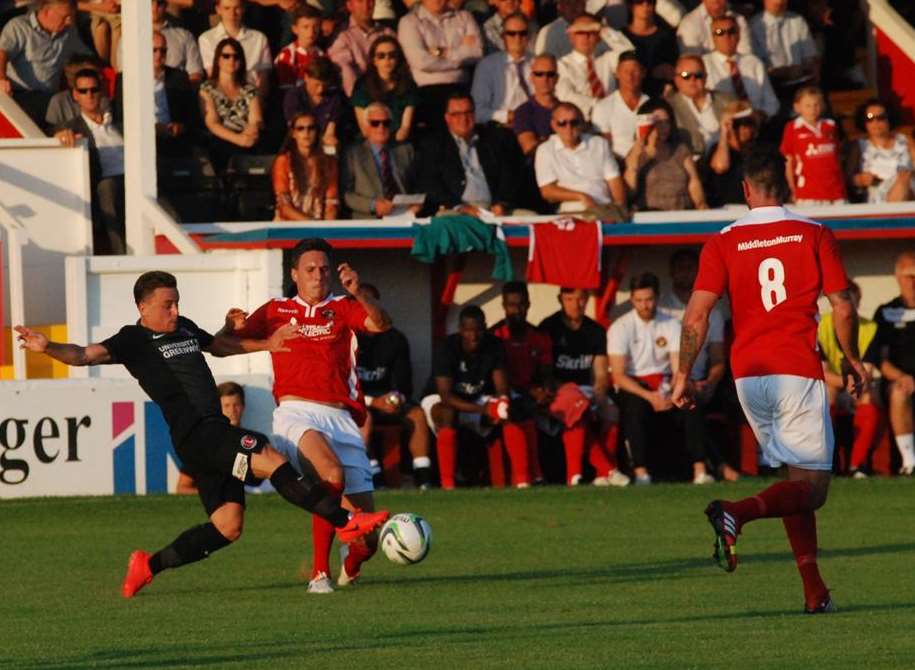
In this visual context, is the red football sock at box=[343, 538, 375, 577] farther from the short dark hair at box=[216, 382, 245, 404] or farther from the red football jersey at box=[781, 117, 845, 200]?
the red football jersey at box=[781, 117, 845, 200]

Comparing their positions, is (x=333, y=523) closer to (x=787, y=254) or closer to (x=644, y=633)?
(x=644, y=633)

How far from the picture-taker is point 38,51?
1852cm

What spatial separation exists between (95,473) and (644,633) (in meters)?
8.28

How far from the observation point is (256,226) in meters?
17.4

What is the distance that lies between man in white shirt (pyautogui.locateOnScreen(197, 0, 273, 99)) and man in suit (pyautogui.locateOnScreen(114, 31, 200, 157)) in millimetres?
306

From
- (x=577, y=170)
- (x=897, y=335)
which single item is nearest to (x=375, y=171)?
(x=577, y=170)

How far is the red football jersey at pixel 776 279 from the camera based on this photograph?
8.96 meters

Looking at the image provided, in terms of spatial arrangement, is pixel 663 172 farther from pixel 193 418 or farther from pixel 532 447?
pixel 193 418

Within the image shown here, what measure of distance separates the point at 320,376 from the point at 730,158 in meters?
8.70

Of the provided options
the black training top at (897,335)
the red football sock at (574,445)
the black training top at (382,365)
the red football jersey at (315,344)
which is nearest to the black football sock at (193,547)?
the red football jersey at (315,344)

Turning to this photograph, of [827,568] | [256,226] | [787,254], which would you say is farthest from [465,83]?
[787,254]

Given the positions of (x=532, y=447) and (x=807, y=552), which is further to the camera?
(x=532, y=447)

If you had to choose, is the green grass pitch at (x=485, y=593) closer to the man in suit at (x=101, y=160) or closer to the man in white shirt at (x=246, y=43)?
the man in suit at (x=101, y=160)

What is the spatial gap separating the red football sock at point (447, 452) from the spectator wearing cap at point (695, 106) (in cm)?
388
